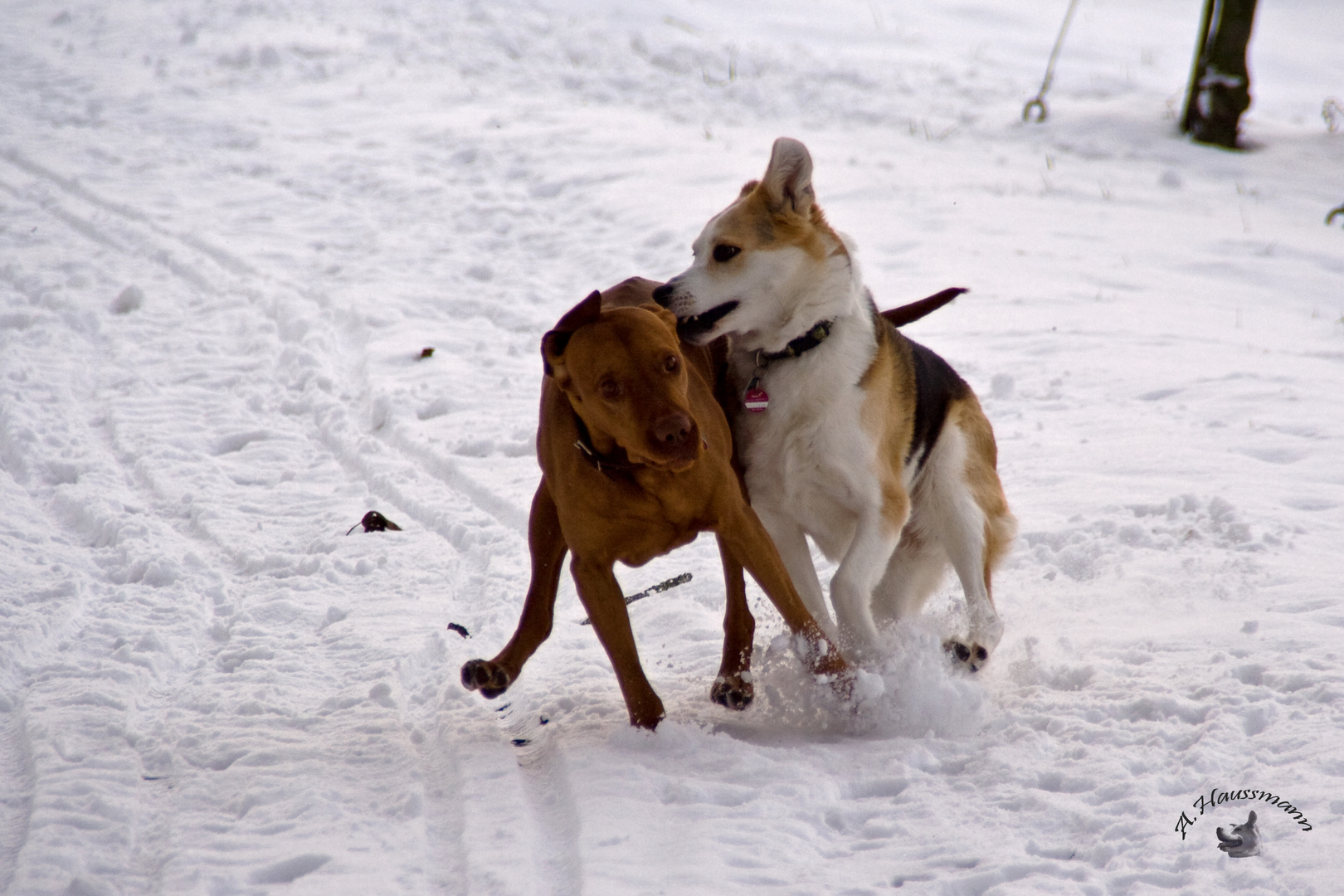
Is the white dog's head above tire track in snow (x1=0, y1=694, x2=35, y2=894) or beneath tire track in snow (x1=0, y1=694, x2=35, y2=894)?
above

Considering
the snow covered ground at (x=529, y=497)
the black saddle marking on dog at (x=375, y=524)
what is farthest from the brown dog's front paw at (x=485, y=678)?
the black saddle marking on dog at (x=375, y=524)

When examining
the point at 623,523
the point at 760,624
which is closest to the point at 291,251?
the point at 760,624

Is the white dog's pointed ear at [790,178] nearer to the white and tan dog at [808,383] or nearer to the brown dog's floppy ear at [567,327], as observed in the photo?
the white and tan dog at [808,383]

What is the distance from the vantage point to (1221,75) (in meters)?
11.0

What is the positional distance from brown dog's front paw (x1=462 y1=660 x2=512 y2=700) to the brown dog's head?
76cm

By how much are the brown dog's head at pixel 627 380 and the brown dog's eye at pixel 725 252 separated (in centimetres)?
65

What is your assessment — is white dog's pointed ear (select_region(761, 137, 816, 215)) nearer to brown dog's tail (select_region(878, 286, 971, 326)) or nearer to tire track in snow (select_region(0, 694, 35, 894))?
brown dog's tail (select_region(878, 286, 971, 326))

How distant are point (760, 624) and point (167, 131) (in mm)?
9828

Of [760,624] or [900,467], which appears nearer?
[900,467]

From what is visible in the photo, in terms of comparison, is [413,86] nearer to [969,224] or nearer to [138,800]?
[969,224]

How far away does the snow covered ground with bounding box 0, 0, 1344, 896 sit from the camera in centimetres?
277

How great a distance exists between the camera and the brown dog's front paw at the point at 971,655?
3855 millimetres

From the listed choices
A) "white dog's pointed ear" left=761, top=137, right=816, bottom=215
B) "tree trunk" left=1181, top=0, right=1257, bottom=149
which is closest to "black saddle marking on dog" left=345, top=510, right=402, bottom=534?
"white dog's pointed ear" left=761, top=137, right=816, bottom=215

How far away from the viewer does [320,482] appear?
17.6 ft
